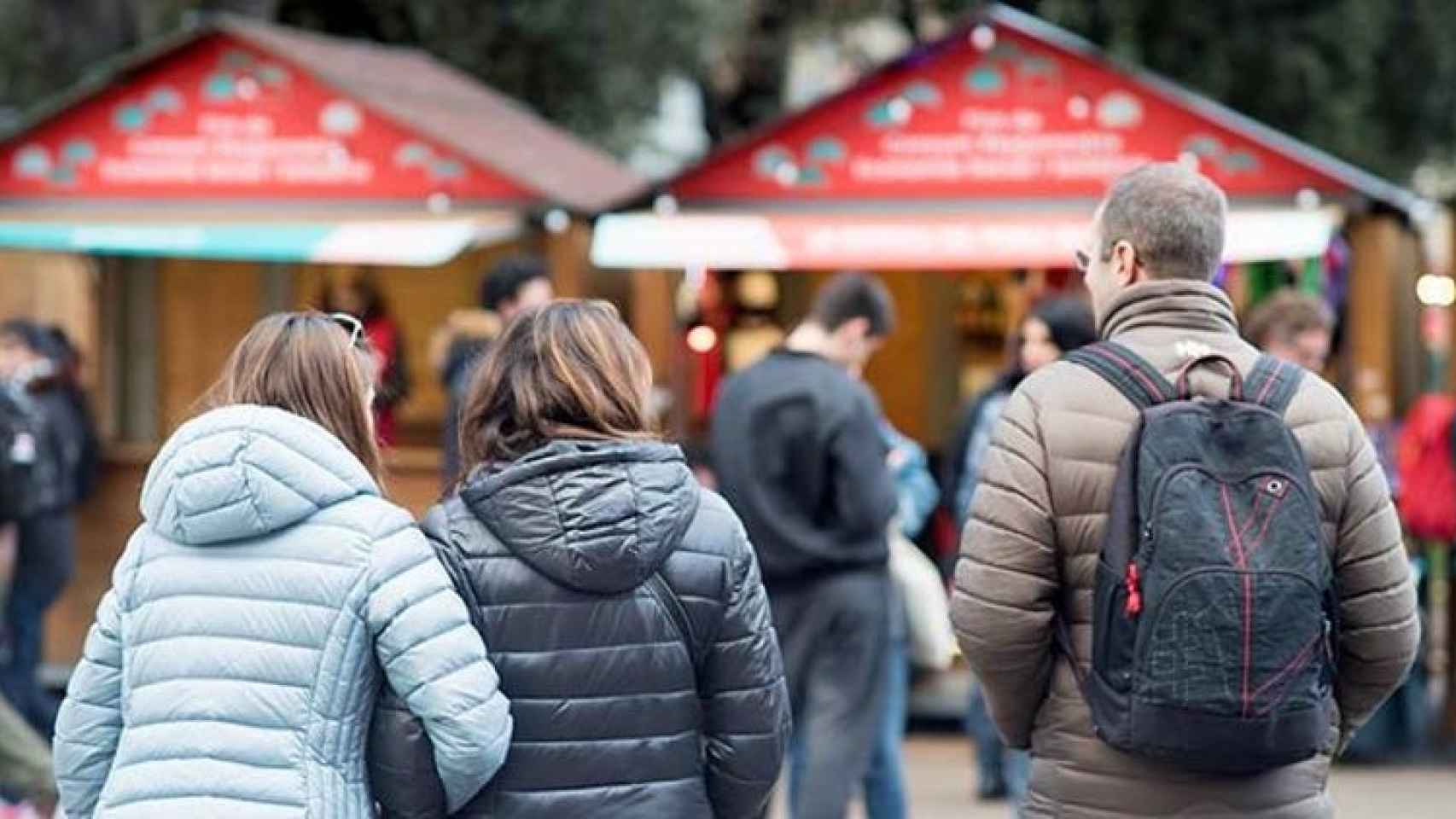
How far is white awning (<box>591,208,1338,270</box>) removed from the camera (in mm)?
10852

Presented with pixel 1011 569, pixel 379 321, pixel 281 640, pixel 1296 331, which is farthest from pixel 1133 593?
pixel 379 321

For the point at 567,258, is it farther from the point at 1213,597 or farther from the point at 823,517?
the point at 1213,597

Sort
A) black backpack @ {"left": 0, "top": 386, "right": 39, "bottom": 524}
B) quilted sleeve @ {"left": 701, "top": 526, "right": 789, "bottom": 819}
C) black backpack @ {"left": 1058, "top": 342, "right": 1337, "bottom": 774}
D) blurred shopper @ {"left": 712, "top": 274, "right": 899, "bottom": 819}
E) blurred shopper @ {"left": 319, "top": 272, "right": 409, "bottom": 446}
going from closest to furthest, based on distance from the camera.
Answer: black backpack @ {"left": 1058, "top": 342, "right": 1337, "bottom": 774} < quilted sleeve @ {"left": 701, "top": 526, "right": 789, "bottom": 819} < blurred shopper @ {"left": 712, "top": 274, "right": 899, "bottom": 819} < black backpack @ {"left": 0, "top": 386, "right": 39, "bottom": 524} < blurred shopper @ {"left": 319, "top": 272, "right": 409, "bottom": 446}

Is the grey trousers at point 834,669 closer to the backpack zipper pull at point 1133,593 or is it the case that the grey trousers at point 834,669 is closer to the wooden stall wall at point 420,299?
the backpack zipper pull at point 1133,593

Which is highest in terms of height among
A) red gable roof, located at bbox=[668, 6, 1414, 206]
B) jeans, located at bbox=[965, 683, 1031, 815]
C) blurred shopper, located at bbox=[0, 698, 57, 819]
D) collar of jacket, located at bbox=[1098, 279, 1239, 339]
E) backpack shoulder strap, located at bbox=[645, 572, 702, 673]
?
red gable roof, located at bbox=[668, 6, 1414, 206]

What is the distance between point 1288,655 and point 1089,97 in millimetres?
7059

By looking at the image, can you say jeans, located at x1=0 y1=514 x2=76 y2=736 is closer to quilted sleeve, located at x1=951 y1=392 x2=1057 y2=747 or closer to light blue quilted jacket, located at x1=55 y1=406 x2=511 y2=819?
light blue quilted jacket, located at x1=55 y1=406 x2=511 y2=819

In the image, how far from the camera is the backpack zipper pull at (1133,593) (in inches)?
173

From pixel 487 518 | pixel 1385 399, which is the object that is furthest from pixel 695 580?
pixel 1385 399

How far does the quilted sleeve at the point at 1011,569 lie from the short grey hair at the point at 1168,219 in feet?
1.08

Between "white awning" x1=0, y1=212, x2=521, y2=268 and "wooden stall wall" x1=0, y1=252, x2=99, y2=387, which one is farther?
"wooden stall wall" x1=0, y1=252, x2=99, y2=387

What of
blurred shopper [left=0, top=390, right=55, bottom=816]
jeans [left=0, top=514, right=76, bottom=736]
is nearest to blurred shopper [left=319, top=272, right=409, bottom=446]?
jeans [left=0, top=514, right=76, bottom=736]

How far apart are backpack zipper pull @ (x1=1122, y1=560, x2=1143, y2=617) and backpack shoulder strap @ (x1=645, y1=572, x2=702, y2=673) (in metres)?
0.71

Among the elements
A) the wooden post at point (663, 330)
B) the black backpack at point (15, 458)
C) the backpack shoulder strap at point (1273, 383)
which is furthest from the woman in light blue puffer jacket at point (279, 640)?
the wooden post at point (663, 330)
